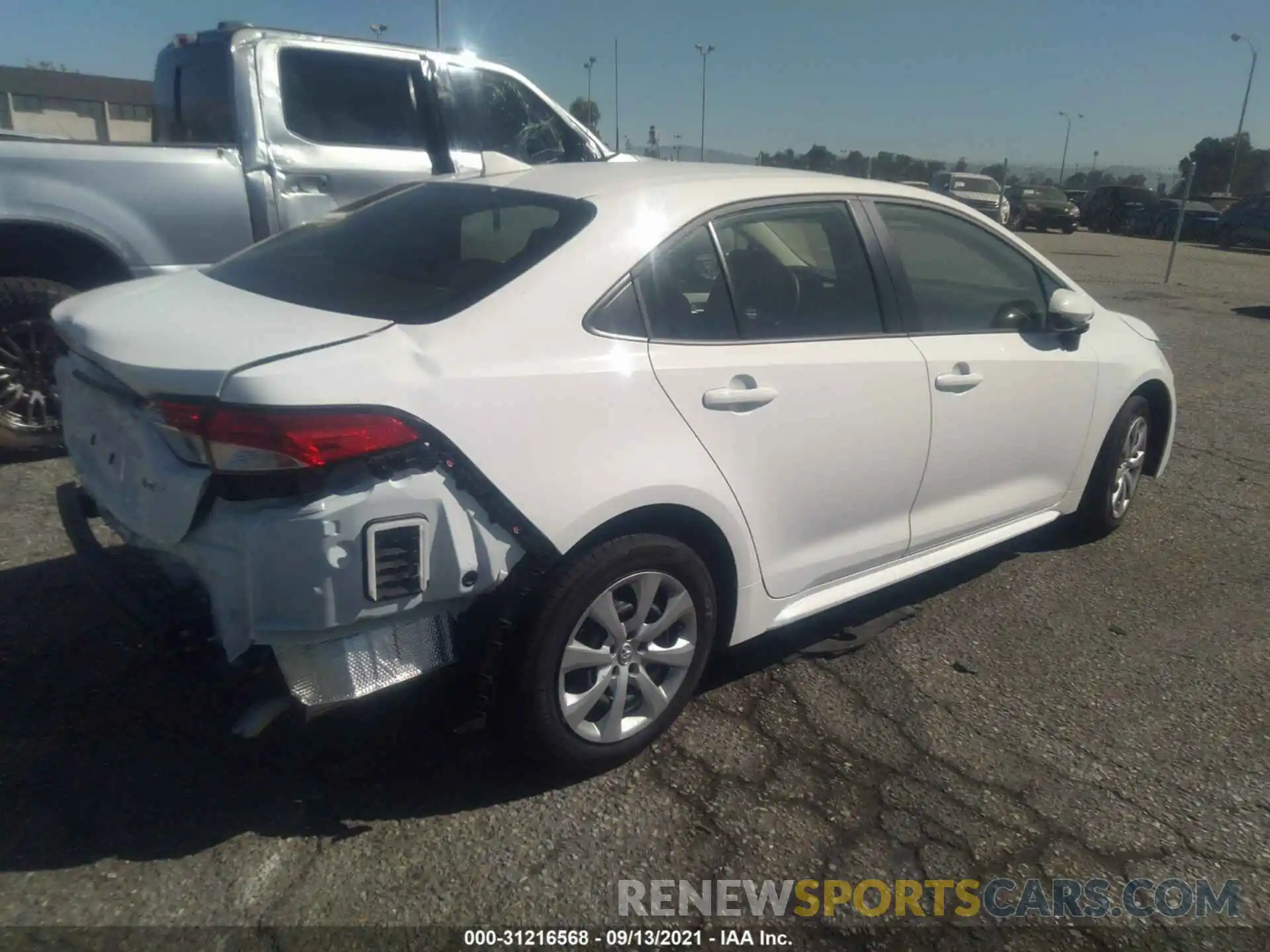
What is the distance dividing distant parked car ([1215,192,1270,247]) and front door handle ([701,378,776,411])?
97.7ft

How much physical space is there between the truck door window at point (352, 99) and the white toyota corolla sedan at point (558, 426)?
271 centimetres

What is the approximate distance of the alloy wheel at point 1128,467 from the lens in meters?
4.60

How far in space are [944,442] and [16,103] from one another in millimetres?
25139

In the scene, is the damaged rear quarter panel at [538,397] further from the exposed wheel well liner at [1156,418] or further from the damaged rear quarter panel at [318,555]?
the exposed wheel well liner at [1156,418]

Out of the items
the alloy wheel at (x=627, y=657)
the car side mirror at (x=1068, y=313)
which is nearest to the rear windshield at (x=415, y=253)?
the alloy wheel at (x=627, y=657)

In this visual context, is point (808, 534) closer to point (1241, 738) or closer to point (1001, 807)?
point (1001, 807)

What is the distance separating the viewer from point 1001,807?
2799 millimetres

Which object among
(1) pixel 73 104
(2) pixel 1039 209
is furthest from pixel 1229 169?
(1) pixel 73 104

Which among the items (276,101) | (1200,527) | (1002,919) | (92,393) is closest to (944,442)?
(1002,919)

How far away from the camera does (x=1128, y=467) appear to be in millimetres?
4715

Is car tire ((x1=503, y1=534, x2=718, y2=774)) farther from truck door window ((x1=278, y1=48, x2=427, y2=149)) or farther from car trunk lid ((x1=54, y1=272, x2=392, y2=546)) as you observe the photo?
truck door window ((x1=278, y1=48, x2=427, y2=149))

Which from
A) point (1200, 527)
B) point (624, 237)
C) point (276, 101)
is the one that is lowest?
point (1200, 527)

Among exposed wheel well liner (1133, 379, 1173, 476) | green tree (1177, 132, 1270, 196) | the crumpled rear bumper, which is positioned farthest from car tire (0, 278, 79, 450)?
green tree (1177, 132, 1270, 196)

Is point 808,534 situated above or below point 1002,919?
above
